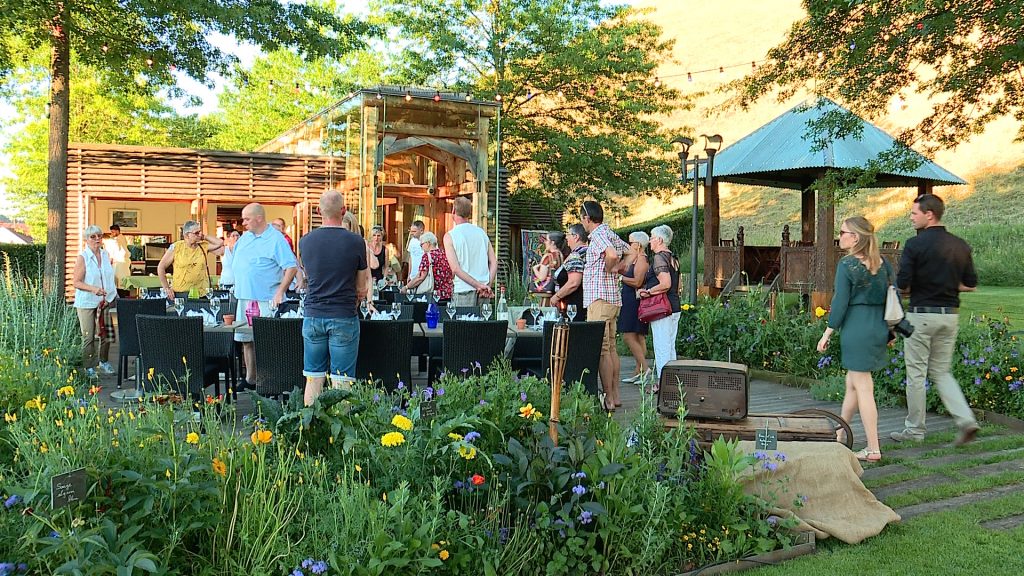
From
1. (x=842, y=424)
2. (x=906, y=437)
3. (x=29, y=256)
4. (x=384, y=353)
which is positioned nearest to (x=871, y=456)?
(x=842, y=424)

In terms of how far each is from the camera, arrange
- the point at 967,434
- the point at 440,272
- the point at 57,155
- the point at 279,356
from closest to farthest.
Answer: the point at 967,434
the point at 279,356
the point at 440,272
the point at 57,155

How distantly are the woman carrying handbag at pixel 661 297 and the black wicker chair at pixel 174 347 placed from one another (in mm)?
3643

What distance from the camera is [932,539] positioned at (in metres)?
4.10

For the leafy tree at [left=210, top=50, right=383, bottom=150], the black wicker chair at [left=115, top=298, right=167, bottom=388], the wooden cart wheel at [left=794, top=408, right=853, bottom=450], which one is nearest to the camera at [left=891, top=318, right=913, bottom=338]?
the wooden cart wheel at [left=794, top=408, right=853, bottom=450]

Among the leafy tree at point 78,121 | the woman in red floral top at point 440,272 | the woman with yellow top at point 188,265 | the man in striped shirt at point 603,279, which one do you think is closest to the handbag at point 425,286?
the woman in red floral top at point 440,272

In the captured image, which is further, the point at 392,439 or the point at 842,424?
the point at 842,424

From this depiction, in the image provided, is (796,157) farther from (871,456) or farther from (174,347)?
(174,347)

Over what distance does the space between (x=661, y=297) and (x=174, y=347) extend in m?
3.94

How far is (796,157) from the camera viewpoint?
16.0 m

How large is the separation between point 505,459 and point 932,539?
7.02 feet

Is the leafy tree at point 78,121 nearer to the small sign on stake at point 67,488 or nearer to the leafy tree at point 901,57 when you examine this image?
the leafy tree at point 901,57

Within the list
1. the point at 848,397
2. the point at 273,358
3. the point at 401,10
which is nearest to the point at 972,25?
the point at 848,397

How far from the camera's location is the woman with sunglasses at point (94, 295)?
849 centimetres

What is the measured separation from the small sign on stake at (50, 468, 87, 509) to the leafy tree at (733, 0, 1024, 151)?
8481 mm
